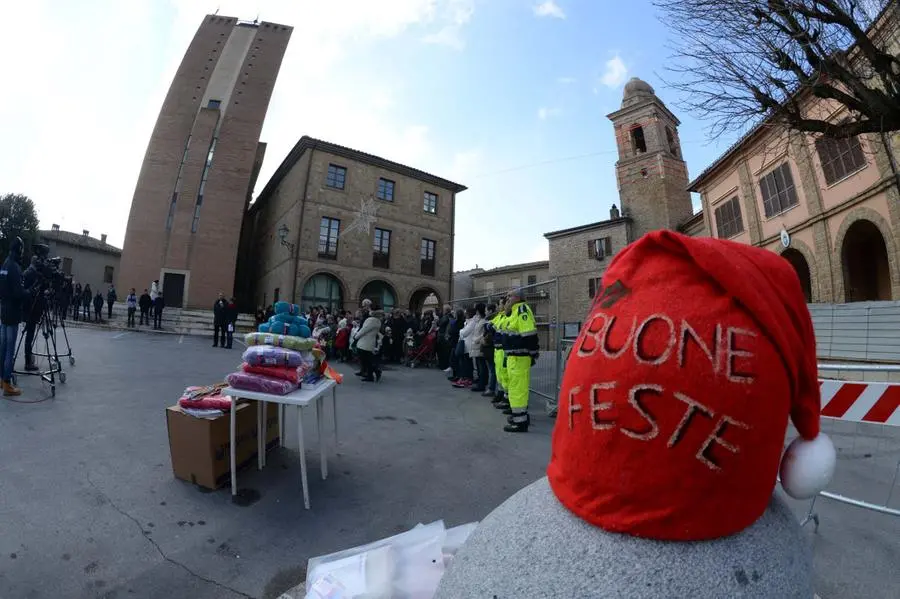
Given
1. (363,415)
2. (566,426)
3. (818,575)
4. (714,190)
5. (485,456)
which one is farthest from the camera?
(714,190)

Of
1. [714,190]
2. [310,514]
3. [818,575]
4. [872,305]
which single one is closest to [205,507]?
[310,514]

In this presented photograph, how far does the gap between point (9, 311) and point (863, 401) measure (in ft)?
29.3

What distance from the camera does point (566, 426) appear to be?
0.92 m

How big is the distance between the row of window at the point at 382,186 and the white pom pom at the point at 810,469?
23311 millimetres

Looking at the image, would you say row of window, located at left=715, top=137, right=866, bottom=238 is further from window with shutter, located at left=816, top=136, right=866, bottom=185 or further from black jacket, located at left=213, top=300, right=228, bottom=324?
black jacket, located at left=213, top=300, right=228, bottom=324

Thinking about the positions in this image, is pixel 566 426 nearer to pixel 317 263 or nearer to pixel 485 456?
pixel 485 456

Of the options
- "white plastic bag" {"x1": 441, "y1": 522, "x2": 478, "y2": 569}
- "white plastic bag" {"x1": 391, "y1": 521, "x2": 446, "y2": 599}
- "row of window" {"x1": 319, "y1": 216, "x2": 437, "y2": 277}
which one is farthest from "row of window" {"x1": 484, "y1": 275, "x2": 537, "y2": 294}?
"white plastic bag" {"x1": 391, "y1": 521, "x2": 446, "y2": 599}

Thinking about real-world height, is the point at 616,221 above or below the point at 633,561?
above

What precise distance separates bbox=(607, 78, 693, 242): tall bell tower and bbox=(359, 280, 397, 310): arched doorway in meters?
16.2

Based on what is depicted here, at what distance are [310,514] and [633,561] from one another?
2524 mm

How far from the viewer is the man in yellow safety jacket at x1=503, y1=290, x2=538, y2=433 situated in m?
4.98

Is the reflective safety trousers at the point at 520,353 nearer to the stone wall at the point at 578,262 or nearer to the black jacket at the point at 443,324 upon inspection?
the black jacket at the point at 443,324

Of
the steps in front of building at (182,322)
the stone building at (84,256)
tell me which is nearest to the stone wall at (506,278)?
the steps in front of building at (182,322)

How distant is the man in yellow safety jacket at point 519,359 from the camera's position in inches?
196
